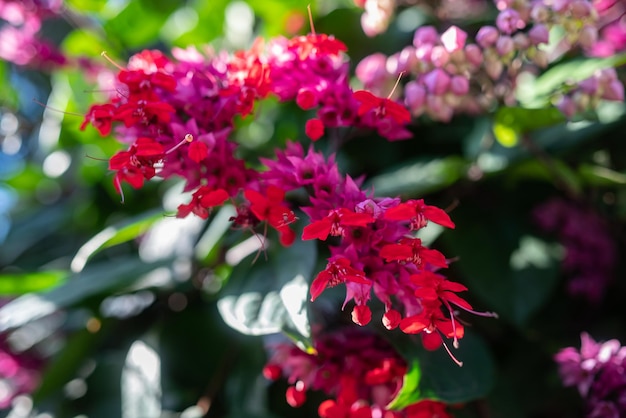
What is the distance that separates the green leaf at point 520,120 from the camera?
795 millimetres

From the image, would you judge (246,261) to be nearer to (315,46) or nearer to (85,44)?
(315,46)

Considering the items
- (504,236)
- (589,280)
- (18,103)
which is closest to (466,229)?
(504,236)

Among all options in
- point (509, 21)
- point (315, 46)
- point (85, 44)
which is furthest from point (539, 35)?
point (85, 44)

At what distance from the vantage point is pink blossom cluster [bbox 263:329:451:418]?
2.01ft

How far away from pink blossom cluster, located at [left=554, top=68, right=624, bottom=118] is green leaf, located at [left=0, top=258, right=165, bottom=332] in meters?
0.56

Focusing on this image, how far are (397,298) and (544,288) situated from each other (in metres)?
0.34

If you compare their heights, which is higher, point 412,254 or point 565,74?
point 412,254

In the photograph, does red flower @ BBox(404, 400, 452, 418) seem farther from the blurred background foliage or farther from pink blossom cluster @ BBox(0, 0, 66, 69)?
pink blossom cluster @ BBox(0, 0, 66, 69)

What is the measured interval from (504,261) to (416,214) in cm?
43

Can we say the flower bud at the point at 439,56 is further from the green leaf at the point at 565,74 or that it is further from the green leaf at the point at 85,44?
the green leaf at the point at 85,44

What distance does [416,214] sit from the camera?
52 centimetres

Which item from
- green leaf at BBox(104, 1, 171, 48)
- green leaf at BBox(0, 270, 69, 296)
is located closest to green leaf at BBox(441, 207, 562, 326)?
green leaf at BBox(0, 270, 69, 296)

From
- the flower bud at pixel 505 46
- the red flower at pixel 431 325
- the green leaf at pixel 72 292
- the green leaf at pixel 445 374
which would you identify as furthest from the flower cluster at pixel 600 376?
the green leaf at pixel 72 292

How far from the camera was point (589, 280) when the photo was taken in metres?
0.88
